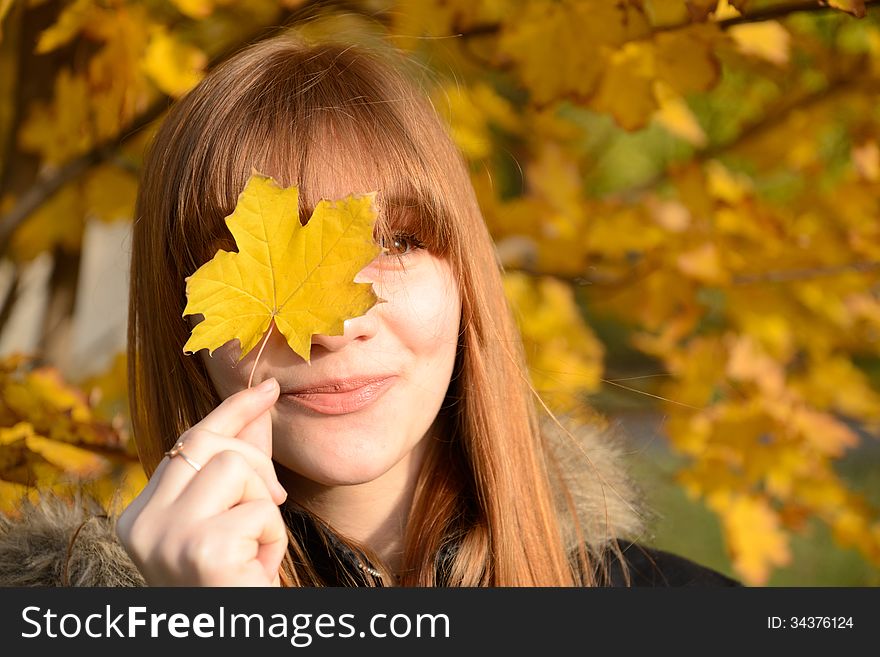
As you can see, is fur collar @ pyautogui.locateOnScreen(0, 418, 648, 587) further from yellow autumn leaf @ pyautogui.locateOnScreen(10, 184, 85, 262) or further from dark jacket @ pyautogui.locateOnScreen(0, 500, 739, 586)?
yellow autumn leaf @ pyautogui.locateOnScreen(10, 184, 85, 262)

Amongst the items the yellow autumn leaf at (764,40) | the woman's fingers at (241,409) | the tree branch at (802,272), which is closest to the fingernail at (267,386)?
the woman's fingers at (241,409)

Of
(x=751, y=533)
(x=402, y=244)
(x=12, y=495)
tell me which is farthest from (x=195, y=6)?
(x=751, y=533)

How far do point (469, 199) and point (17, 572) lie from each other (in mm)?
963

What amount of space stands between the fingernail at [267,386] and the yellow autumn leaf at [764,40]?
1185mm

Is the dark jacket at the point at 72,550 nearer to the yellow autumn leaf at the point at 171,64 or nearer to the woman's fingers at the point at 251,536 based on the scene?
the woman's fingers at the point at 251,536

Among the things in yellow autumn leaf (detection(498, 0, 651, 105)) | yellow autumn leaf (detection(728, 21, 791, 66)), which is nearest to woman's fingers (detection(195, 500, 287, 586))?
yellow autumn leaf (detection(498, 0, 651, 105))

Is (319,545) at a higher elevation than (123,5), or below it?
below

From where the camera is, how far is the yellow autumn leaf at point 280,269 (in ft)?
3.94

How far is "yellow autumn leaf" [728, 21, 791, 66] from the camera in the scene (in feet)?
6.03

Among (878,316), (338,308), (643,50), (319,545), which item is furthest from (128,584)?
(878,316)

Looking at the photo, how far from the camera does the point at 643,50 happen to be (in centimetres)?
176

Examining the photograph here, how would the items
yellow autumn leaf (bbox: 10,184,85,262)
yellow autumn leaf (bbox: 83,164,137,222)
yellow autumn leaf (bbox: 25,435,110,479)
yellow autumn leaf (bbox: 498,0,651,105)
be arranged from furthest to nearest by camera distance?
yellow autumn leaf (bbox: 10,184,85,262), yellow autumn leaf (bbox: 83,164,137,222), yellow autumn leaf (bbox: 25,435,110,479), yellow autumn leaf (bbox: 498,0,651,105)

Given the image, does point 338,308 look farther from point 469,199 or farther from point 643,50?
point 643,50

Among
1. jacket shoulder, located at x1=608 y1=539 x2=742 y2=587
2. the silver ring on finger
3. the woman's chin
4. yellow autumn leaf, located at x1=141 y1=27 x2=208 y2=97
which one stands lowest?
jacket shoulder, located at x1=608 y1=539 x2=742 y2=587
